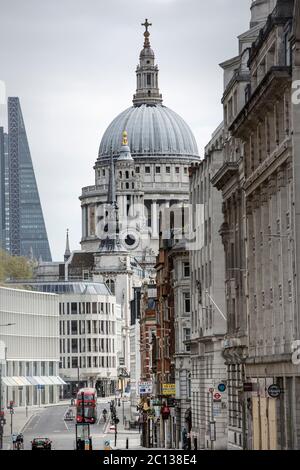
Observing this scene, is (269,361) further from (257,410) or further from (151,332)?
(151,332)

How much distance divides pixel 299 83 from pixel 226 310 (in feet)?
110

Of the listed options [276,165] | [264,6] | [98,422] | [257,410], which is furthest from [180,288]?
[98,422]

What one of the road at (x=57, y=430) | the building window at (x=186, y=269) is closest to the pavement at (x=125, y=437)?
the road at (x=57, y=430)

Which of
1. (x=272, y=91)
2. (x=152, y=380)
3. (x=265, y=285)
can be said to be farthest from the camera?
(x=152, y=380)

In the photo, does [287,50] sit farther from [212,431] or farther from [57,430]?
[57,430]

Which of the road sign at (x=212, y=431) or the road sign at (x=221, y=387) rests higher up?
the road sign at (x=221, y=387)

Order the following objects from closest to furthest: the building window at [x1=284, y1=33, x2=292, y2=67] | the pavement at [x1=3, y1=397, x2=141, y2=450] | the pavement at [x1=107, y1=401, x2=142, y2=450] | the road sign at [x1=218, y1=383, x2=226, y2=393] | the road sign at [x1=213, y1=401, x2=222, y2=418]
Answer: the building window at [x1=284, y1=33, x2=292, y2=67], the road sign at [x1=218, y1=383, x2=226, y2=393], the road sign at [x1=213, y1=401, x2=222, y2=418], the pavement at [x1=3, y1=397, x2=141, y2=450], the pavement at [x1=107, y1=401, x2=142, y2=450]

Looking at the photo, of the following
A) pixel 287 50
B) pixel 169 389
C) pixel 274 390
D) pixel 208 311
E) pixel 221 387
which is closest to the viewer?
pixel 274 390

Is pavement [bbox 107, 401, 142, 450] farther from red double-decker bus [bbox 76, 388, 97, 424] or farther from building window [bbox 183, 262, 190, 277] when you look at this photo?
building window [bbox 183, 262, 190, 277]

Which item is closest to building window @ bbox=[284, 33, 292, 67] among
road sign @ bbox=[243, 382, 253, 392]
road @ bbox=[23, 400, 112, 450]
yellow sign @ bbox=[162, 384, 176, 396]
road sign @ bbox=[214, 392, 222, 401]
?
road sign @ bbox=[243, 382, 253, 392]

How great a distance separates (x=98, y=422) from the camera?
185 meters

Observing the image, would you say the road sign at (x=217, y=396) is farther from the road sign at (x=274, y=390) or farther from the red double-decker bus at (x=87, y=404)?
the red double-decker bus at (x=87, y=404)

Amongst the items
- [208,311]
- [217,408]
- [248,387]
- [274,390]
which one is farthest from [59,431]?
[274,390]
